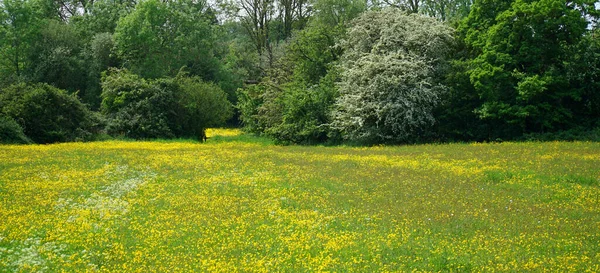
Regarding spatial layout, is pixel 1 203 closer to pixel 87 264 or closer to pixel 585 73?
pixel 87 264

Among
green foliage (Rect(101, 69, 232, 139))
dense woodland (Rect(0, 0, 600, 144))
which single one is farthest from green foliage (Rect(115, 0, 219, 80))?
green foliage (Rect(101, 69, 232, 139))

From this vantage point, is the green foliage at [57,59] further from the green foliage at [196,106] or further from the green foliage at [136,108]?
the green foliage at [196,106]

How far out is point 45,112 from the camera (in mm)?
37188

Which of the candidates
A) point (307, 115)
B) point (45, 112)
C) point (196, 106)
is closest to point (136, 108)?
point (196, 106)

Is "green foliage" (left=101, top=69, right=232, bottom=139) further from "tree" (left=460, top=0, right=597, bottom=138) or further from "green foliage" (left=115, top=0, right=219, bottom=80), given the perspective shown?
"tree" (left=460, top=0, right=597, bottom=138)

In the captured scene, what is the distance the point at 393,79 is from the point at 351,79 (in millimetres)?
3661

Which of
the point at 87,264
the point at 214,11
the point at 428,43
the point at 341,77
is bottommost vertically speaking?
the point at 87,264

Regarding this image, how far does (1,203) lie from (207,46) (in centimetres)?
4604

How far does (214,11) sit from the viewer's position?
72438 mm

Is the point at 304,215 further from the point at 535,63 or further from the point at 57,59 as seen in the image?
the point at 57,59

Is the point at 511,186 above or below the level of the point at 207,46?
below

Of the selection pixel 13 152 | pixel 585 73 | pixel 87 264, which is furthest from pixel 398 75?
pixel 87 264

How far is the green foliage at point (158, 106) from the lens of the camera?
139 feet

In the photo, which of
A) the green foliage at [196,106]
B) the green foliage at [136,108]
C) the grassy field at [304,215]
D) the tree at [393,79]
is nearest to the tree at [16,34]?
the green foliage at [136,108]
